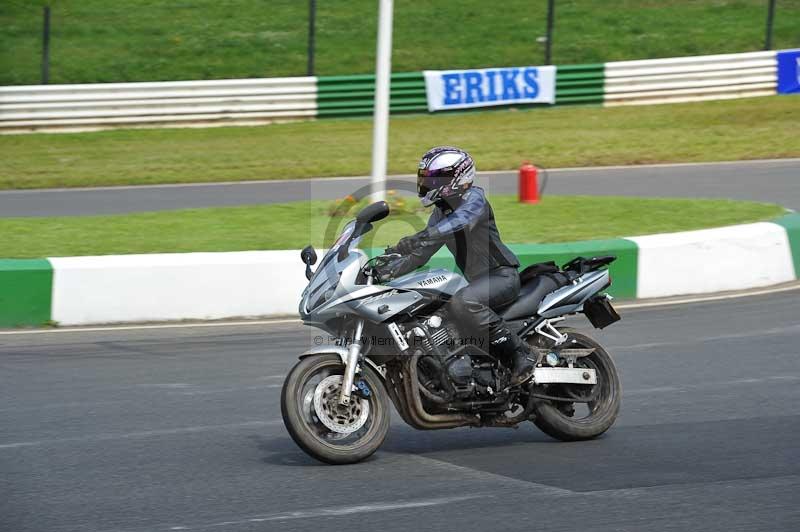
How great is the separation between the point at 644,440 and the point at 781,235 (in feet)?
18.1

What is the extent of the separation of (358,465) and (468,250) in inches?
51.1

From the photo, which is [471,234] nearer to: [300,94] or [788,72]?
[300,94]

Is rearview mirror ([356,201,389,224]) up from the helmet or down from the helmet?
down

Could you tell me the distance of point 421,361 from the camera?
6.66 meters

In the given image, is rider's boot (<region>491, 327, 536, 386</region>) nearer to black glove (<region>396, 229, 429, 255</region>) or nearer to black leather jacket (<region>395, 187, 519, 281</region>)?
black leather jacket (<region>395, 187, 519, 281</region>)

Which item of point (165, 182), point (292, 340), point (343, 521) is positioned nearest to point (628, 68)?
point (165, 182)

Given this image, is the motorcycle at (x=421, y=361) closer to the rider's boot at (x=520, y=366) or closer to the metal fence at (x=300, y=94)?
the rider's boot at (x=520, y=366)

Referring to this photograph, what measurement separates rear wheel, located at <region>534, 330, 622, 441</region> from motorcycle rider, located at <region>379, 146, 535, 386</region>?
39cm

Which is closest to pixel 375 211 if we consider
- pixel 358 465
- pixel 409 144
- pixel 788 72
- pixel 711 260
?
pixel 358 465

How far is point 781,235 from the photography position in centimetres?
1204

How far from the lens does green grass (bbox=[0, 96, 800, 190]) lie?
20.4 metres

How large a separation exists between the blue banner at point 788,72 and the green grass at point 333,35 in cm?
345

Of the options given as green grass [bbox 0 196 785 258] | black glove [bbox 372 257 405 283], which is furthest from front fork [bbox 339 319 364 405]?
green grass [bbox 0 196 785 258]

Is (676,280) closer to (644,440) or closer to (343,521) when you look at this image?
(644,440)
